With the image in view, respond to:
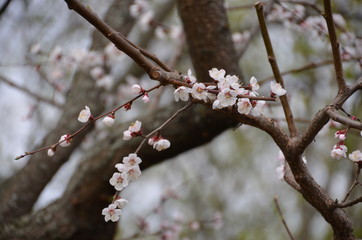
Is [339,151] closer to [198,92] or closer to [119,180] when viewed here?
[198,92]

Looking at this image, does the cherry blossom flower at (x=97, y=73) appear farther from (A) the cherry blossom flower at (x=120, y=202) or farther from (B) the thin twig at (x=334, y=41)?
(B) the thin twig at (x=334, y=41)

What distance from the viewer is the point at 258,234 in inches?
275

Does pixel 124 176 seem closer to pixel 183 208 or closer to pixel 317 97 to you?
pixel 317 97

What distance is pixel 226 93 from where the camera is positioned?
3.76 feet

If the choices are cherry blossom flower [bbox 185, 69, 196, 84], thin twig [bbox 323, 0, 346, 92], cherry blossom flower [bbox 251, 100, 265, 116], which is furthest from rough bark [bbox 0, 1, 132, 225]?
thin twig [bbox 323, 0, 346, 92]

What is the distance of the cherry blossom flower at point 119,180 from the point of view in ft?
4.06

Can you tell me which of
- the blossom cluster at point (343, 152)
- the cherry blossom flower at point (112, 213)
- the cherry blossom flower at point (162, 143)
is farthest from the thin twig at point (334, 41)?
the cherry blossom flower at point (112, 213)

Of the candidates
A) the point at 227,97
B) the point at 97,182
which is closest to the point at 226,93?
the point at 227,97

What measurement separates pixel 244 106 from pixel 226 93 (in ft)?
0.23

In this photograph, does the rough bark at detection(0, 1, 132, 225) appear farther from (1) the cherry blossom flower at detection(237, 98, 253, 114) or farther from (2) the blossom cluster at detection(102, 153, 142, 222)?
(1) the cherry blossom flower at detection(237, 98, 253, 114)

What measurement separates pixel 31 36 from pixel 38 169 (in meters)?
1.77

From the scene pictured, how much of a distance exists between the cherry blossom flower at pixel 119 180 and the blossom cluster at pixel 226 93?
0.87 ft

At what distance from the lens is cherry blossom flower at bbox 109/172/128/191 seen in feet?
4.06

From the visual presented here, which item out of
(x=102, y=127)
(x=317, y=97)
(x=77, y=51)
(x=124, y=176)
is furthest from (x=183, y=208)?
(x=124, y=176)
